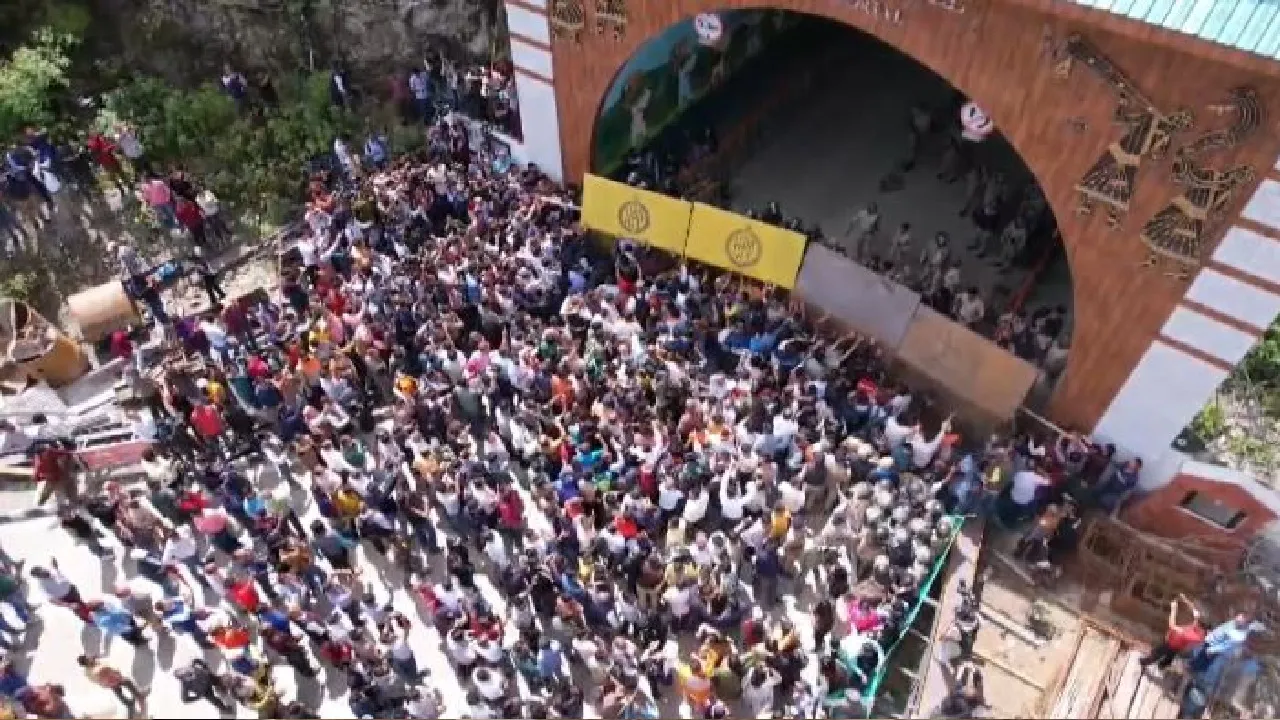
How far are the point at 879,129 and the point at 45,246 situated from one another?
17.9m

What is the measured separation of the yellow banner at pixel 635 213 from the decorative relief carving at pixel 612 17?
2.62 m

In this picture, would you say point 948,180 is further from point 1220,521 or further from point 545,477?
point 545,477

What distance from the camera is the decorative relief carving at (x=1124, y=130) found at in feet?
43.7

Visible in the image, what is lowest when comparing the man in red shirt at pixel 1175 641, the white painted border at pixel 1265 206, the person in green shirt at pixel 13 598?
the person in green shirt at pixel 13 598

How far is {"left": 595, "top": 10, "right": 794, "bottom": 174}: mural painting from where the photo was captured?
19125 millimetres

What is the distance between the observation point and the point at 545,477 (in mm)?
15352

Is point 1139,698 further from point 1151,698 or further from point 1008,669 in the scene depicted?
point 1008,669

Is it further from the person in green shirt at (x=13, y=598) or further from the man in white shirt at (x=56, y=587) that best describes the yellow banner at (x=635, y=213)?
the person in green shirt at (x=13, y=598)

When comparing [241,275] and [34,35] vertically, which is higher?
[34,35]

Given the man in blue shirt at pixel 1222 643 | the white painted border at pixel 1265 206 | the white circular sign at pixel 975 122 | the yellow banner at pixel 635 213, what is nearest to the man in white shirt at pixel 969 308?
the white circular sign at pixel 975 122

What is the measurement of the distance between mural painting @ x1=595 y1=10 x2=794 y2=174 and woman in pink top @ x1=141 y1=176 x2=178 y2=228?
28.2 ft

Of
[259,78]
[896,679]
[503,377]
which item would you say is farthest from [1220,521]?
[259,78]

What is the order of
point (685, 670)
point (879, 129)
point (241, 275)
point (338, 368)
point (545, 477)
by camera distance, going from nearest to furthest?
point (685, 670) → point (545, 477) → point (338, 368) → point (241, 275) → point (879, 129)

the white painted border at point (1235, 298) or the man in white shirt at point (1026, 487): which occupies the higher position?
the white painted border at point (1235, 298)
